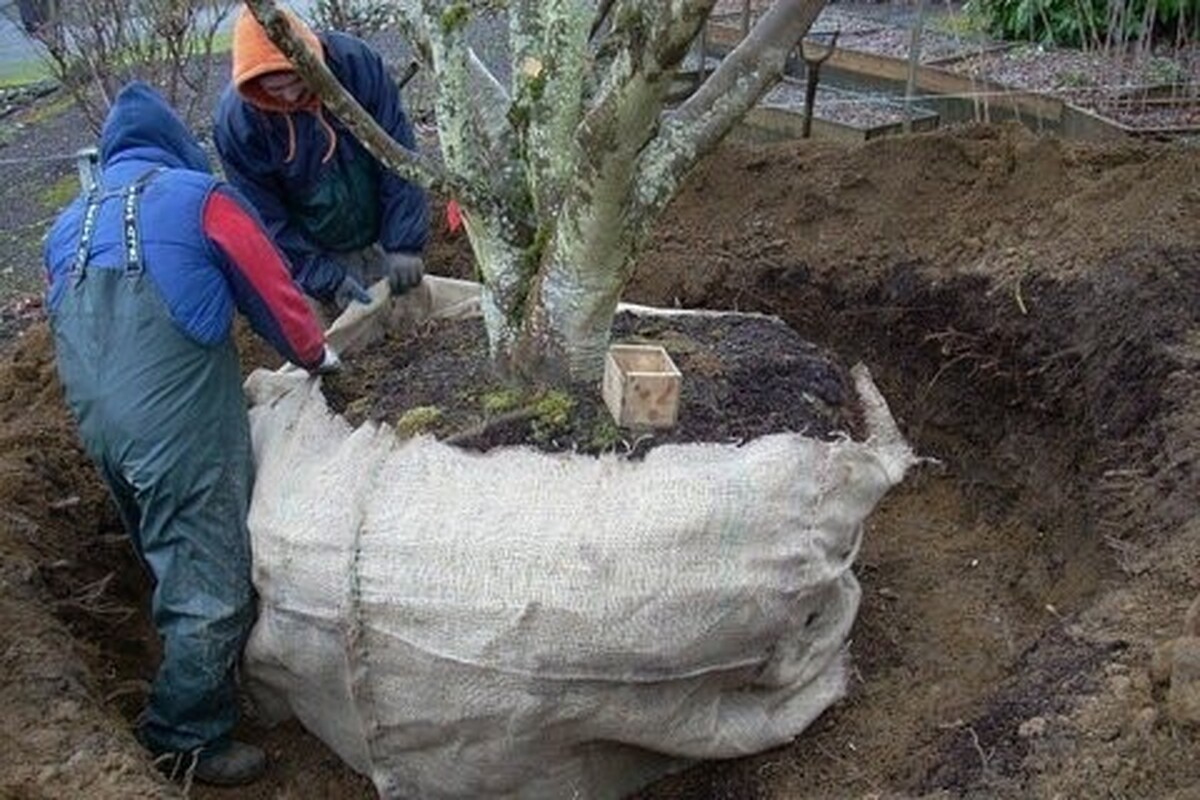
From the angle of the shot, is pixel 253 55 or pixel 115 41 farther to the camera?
pixel 115 41

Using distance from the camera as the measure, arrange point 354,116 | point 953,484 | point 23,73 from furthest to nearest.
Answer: point 23,73 < point 953,484 < point 354,116

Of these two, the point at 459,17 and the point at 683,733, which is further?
the point at 459,17

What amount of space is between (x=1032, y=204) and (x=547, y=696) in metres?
2.91

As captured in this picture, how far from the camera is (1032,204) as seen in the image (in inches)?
178

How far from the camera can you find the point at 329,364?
124 inches

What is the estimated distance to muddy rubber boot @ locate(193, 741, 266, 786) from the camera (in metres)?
2.96

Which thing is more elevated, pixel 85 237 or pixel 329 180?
pixel 85 237

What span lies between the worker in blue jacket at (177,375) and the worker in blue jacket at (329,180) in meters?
0.46

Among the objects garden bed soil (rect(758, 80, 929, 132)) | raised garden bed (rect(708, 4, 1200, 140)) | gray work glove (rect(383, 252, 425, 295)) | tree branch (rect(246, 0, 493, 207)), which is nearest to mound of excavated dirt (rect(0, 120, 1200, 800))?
gray work glove (rect(383, 252, 425, 295))

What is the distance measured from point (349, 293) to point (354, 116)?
776 mm

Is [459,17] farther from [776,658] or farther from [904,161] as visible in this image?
[904,161]

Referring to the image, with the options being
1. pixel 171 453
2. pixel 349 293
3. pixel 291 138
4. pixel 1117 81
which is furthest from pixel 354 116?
pixel 1117 81

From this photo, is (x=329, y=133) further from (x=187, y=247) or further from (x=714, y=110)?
(x=714, y=110)

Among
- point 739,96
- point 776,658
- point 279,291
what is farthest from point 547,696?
point 739,96
